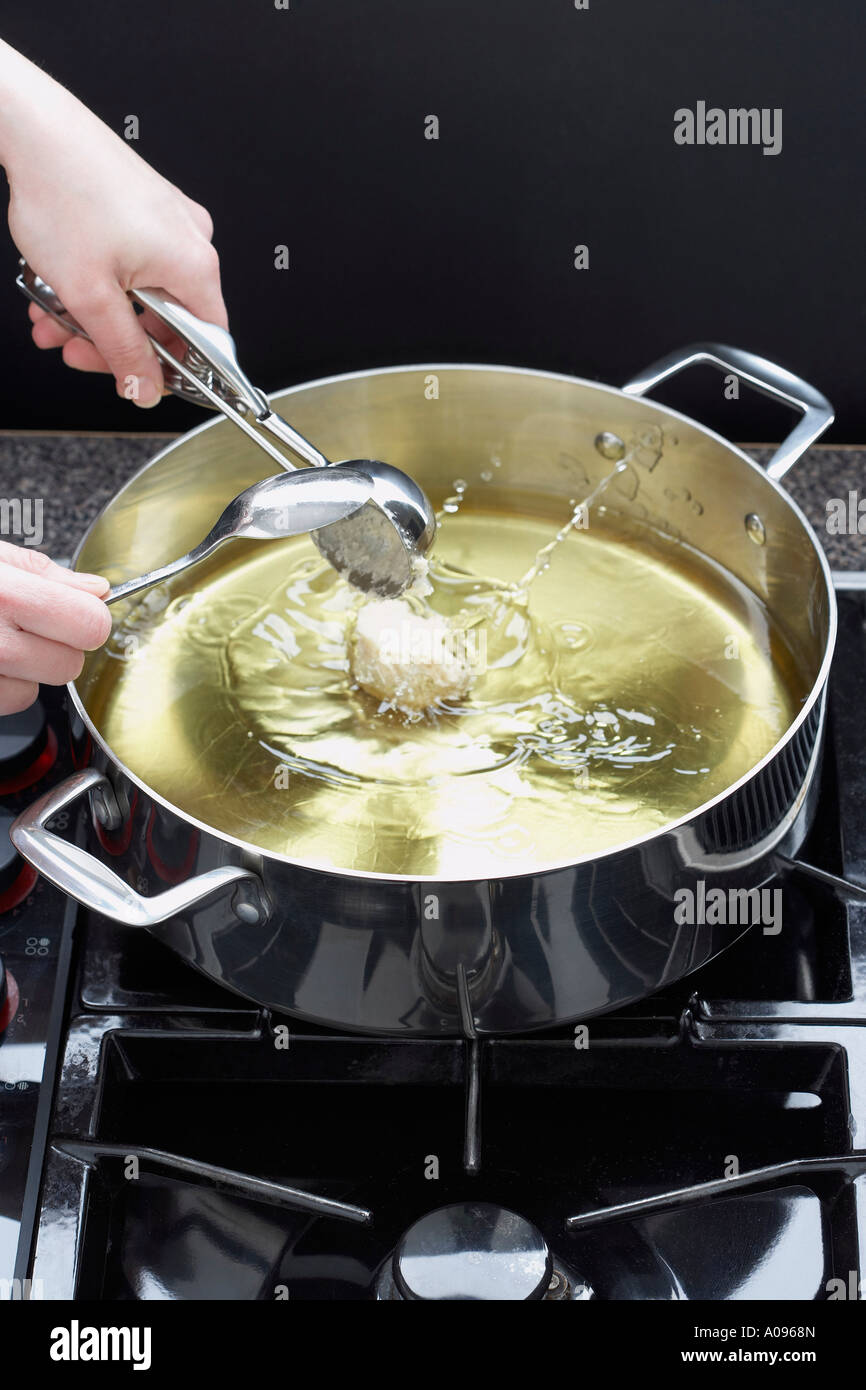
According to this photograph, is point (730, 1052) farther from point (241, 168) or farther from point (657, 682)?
point (241, 168)

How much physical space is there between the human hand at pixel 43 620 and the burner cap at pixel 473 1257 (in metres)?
0.33

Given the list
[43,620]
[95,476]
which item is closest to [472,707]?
[43,620]

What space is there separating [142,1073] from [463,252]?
65cm

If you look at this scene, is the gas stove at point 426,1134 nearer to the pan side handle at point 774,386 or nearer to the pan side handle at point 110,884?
the pan side handle at point 110,884

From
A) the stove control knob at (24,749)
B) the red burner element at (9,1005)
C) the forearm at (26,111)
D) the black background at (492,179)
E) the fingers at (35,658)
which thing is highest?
the black background at (492,179)

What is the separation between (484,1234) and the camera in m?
0.63

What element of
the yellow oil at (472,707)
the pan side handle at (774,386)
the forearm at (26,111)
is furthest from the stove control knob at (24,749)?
the pan side handle at (774,386)

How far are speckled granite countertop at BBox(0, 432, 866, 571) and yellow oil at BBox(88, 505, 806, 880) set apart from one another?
115 mm

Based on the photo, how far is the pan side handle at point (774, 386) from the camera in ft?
2.90

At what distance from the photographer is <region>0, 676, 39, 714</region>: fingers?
0.74 meters


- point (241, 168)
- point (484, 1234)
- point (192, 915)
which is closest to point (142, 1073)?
point (192, 915)

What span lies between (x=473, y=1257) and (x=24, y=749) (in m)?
0.40
